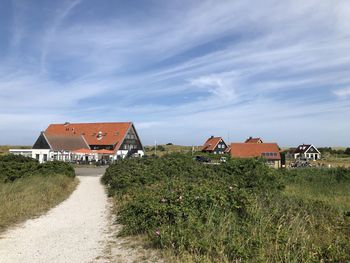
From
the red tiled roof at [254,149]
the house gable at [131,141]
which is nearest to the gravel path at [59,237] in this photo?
the house gable at [131,141]

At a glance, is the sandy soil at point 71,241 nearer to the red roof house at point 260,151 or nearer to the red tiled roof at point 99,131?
the red tiled roof at point 99,131

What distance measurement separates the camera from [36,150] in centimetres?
6066

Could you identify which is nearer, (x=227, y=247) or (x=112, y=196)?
(x=227, y=247)

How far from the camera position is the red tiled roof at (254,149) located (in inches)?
2709

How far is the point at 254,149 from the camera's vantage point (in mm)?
71000

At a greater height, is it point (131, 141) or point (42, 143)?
point (131, 141)

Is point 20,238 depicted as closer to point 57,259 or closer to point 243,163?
point 57,259

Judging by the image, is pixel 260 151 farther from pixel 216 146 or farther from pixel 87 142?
pixel 87 142

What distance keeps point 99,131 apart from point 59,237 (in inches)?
2531

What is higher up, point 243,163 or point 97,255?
point 243,163

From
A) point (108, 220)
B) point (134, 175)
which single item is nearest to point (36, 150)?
point (134, 175)

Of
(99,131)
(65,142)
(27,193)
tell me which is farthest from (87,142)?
(27,193)

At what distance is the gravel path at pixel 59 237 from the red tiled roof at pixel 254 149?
187 feet

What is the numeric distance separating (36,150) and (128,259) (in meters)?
57.9
